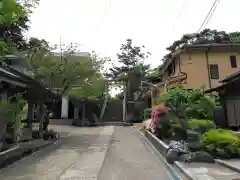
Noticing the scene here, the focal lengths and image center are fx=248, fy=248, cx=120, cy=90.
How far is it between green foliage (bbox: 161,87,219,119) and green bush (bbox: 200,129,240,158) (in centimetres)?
324

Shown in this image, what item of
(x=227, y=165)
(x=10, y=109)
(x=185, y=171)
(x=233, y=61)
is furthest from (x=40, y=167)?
(x=233, y=61)

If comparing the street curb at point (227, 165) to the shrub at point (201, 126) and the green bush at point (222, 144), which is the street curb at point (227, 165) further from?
the shrub at point (201, 126)

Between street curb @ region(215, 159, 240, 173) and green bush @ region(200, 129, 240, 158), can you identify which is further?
green bush @ region(200, 129, 240, 158)

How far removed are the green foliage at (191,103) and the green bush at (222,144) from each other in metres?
3.24

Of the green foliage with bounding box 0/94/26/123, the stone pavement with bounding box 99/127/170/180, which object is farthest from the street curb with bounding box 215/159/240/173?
the green foliage with bounding box 0/94/26/123

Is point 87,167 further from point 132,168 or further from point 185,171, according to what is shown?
point 185,171

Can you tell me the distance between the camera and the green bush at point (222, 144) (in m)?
8.09

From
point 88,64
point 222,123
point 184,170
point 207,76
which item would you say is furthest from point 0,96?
point 207,76

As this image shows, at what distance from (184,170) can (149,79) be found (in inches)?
1368

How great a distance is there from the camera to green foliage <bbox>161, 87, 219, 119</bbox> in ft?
40.1

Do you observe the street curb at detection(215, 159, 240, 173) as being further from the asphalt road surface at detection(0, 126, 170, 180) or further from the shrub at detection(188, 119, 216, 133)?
the shrub at detection(188, 119, 216, 133)

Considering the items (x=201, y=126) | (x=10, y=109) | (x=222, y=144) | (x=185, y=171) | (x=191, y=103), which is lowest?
(x=185, y=171)

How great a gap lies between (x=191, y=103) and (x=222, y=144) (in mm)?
4690

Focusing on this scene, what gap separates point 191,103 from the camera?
12789mm
